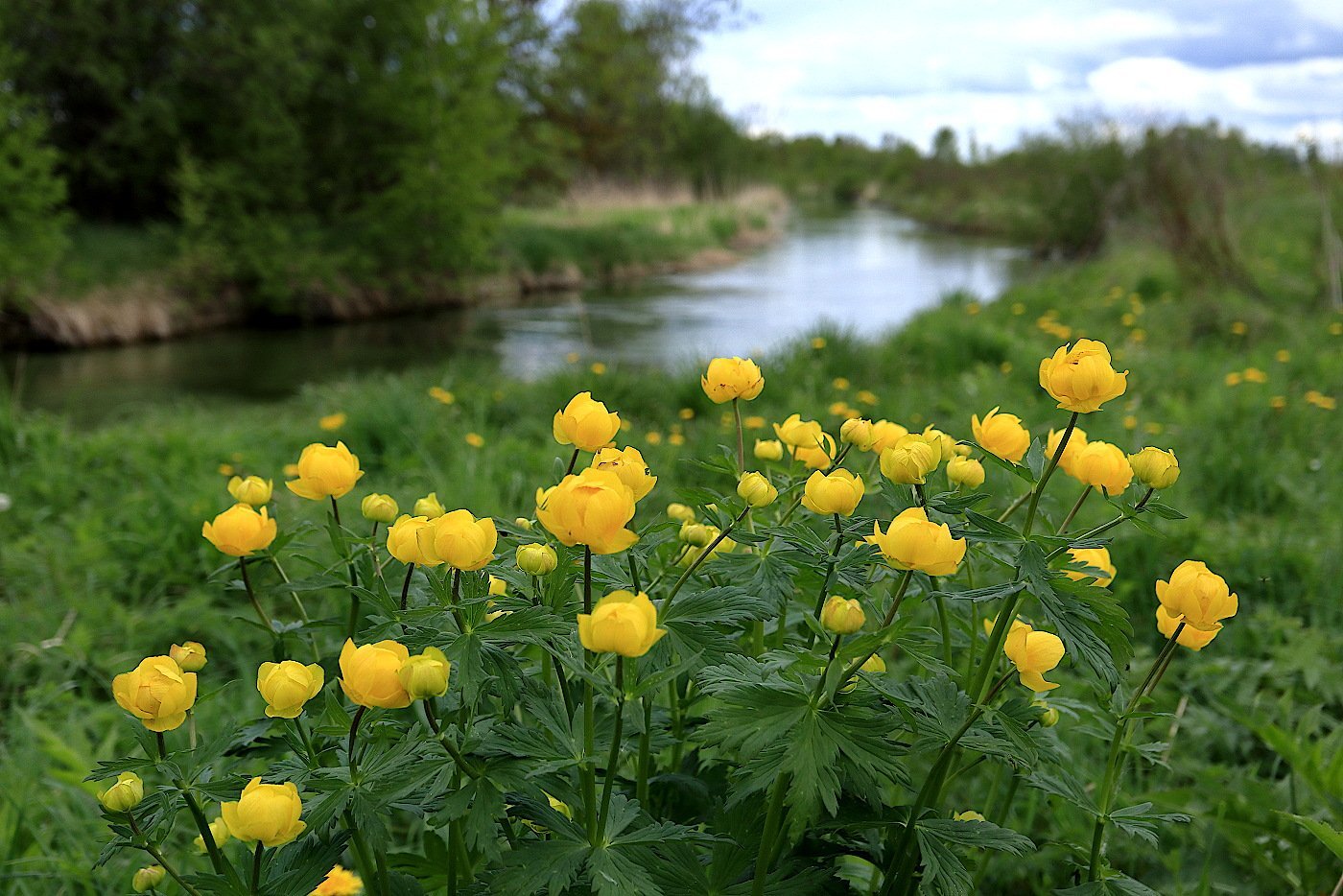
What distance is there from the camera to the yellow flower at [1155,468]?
0.69m

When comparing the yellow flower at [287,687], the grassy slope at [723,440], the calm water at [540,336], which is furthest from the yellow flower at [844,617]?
the calm water at [540,336]

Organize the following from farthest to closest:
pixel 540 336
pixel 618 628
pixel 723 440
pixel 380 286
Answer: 1. pixel 380 286
2. pixel 540 336
3. pixel 723 440
4. pixel 618 628

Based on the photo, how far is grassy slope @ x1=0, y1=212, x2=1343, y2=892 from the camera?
1.48 meters

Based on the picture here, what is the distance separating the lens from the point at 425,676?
1.89 ft

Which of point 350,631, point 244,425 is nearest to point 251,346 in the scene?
point 244,425

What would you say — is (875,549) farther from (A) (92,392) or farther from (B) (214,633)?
(A) (92,392)

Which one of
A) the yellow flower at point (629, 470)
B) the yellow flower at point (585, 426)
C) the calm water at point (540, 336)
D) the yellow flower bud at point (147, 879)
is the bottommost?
the calm water at point (540, 336)

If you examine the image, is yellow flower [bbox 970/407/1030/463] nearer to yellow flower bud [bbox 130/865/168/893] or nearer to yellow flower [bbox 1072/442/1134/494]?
yellow flower [bbox 1072/442/1134/494]

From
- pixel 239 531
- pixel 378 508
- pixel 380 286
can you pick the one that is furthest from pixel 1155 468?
pixel 380 286

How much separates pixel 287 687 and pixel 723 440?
2514 millimetres

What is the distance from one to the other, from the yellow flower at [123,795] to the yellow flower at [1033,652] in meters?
0.70

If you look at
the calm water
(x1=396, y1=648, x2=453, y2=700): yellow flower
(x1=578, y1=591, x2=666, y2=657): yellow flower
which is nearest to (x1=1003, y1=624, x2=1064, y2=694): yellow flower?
(x1=578, y1=591, x2=666, y2=657): yellow flower

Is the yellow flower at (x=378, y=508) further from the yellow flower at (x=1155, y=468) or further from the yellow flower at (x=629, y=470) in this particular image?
the yellow flower at (x=1155, y=468)

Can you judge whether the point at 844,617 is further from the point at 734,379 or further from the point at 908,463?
the point at 734,379
